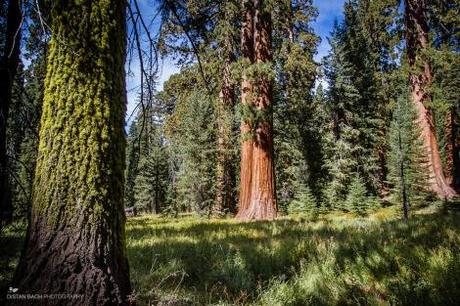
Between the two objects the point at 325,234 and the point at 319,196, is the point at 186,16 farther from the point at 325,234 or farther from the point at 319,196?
the point at 319,196

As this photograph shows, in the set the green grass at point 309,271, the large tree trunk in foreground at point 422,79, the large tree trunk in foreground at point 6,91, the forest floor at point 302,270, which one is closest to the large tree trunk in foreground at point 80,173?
the forest floor at point 302,270

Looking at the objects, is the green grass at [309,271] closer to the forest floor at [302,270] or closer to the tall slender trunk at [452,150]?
the forest floor at [302,270]

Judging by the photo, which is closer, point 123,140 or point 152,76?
point 123,140

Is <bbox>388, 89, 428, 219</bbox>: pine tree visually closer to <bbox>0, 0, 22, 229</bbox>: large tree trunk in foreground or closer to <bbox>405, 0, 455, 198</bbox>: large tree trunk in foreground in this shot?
<bbox>405, 0, 455, 198</bbox>: large tree trunk in foreground

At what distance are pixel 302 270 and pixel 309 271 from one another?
0.08 meters

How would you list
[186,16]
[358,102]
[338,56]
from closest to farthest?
[186,16] < [338,56] < [358,102]

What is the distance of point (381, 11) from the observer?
61.3 feet

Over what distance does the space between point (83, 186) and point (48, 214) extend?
0.99 ft

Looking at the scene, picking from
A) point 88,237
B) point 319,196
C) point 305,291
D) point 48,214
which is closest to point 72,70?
point 48,214

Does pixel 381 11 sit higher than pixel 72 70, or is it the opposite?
pixel 381 11

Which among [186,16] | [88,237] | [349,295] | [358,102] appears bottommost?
[349,295]

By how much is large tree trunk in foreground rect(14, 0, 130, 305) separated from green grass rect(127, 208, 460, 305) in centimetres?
53

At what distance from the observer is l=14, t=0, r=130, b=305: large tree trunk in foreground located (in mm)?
2441

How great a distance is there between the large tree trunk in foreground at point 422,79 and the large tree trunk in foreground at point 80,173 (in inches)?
658
